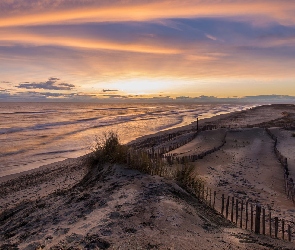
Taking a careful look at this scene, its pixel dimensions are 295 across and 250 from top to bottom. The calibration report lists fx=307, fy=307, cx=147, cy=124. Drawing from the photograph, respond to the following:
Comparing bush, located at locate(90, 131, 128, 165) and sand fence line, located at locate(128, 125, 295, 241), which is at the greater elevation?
A: bush, located at locate(90, 131, 128, 165)

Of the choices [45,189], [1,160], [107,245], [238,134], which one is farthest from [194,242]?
[238,134]

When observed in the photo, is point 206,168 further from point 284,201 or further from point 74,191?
point 74,191

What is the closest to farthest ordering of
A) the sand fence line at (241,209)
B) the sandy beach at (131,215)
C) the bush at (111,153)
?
the sandy beach at (131,215) → the sand fence line at (241,209) → the bush at (111,153)

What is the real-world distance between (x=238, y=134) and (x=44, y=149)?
19.6 meters

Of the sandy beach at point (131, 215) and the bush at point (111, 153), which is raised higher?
the bush at point (111, 153)

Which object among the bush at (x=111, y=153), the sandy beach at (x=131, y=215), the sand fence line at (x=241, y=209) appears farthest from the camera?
the bush at (x=111, y=153)

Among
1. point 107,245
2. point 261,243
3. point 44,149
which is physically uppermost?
point 107,245

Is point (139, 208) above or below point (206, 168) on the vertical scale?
above

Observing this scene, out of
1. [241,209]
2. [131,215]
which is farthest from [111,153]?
[241,209]

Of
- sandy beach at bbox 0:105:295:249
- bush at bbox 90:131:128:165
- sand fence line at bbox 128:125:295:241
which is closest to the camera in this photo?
sandy beach at bbox 0:105:295:249

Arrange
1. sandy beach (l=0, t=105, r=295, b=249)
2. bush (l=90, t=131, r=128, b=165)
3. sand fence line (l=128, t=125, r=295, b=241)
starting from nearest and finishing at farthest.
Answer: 1. sandy beach (l=0, t=105, r=295, b=249)
2. sand fence line (l=128, t=125, r=295, b=241)
3. bush (l=90, t=131, r=128, b=165)

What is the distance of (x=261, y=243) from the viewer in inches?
273

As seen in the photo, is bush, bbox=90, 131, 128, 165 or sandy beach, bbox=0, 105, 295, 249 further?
bush, bbox=90, 131, 128, 165

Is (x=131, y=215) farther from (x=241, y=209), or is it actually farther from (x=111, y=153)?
(x=111, y=153)
